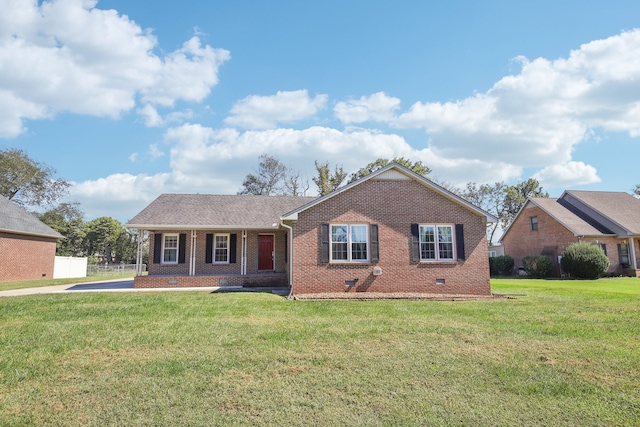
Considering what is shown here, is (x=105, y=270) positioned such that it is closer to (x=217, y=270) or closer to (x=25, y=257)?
(x=25, y=257)

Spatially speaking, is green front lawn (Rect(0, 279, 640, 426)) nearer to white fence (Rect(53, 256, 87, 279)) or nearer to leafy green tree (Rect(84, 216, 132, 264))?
white fence (Rect(53, 256, 87, 279))

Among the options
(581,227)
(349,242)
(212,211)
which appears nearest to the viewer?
(349,242)

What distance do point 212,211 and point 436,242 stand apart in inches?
439

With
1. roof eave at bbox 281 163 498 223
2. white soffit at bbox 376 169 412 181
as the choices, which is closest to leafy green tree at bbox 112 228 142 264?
roof eave at bbox 281 163 498 223

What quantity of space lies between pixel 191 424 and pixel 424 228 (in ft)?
38.9

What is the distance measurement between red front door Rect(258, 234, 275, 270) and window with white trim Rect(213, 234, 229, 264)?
161cm

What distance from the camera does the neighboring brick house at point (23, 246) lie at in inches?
864

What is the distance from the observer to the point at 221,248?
18625 millimetres

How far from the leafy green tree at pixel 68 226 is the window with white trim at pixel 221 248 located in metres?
34.2

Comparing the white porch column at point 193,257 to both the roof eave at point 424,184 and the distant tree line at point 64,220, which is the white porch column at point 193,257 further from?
the distant tree line at point 64,220

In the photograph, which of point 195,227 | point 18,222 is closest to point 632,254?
point 195,227

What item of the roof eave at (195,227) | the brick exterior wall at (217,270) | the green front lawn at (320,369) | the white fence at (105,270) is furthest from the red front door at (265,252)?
the white fence at (105,270)

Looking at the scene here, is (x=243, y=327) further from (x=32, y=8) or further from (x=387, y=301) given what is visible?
(x=32, y=8)

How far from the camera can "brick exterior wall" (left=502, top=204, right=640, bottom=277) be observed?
2536 centimetres
